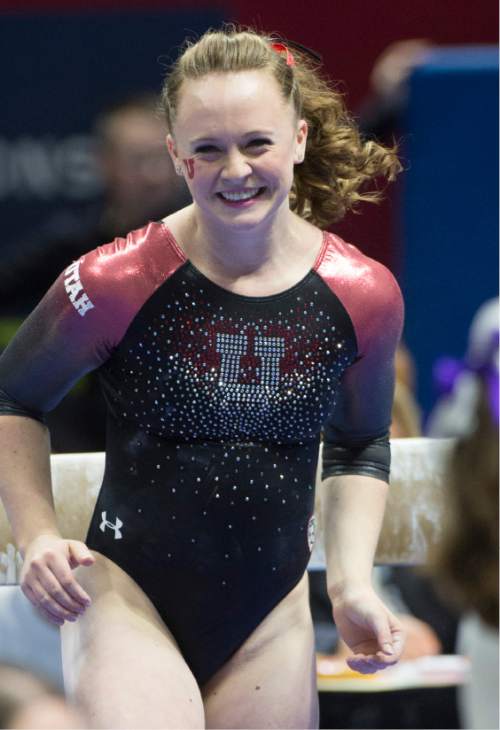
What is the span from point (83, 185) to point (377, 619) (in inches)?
157

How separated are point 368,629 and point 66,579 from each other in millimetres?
485

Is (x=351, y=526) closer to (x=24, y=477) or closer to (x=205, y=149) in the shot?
(x=24, y=477)

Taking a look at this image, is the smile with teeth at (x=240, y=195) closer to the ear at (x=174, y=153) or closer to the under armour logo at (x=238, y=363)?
the ear at (x=174, y=153)

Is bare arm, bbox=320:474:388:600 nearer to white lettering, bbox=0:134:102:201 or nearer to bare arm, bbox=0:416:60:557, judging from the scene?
bare arm, bbox=0:416:60:557

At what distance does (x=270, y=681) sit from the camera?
2.10 m

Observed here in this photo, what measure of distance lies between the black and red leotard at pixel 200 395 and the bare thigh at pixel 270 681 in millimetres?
24

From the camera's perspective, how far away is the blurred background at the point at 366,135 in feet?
10.4

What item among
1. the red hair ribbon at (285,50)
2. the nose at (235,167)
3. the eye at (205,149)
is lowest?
the nose at (235,167)

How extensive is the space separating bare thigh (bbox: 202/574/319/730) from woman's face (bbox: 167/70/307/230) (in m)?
0.65

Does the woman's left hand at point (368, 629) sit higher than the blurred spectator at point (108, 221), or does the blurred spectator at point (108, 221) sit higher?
the blurred spectator at point (108, 221)

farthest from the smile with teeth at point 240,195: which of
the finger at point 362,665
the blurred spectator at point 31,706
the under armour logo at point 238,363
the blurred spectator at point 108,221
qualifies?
the blurred spectator at point 108,221

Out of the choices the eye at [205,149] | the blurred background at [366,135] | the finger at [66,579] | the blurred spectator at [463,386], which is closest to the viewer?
the finger at [66,579]

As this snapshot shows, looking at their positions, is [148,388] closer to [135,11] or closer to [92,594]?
[92,594]

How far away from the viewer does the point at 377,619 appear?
201cm
